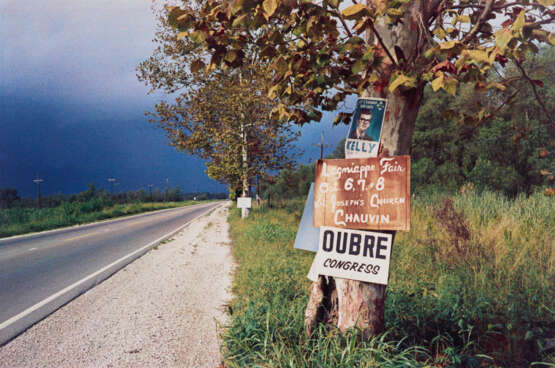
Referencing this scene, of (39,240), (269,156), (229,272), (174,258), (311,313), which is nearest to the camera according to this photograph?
(311,313)

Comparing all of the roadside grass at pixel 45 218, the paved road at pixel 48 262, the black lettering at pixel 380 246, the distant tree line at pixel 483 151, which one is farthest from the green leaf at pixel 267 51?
the roadside grass at pixel 45 218

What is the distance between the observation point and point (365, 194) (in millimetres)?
2574

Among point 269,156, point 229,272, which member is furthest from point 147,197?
point 229,272

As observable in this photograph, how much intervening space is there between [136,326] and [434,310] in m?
3.82

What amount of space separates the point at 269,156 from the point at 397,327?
46.2 ft

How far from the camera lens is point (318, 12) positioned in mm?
2090

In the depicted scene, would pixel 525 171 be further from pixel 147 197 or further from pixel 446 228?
pixel 147 197

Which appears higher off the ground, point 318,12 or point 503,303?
point 318,12

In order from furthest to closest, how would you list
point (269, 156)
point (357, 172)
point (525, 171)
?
point (525, 171), point (269, 156), point (357, 172)

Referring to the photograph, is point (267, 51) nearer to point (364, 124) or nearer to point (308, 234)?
point (364, 124)

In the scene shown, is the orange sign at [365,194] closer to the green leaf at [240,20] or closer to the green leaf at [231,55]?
the green leaf at [231,55]

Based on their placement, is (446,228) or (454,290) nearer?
(454,290)

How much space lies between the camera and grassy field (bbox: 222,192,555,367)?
273 centimetres

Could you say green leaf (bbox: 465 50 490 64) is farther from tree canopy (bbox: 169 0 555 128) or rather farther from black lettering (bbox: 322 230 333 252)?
black lettering (bbox: 322 230 333 252)
